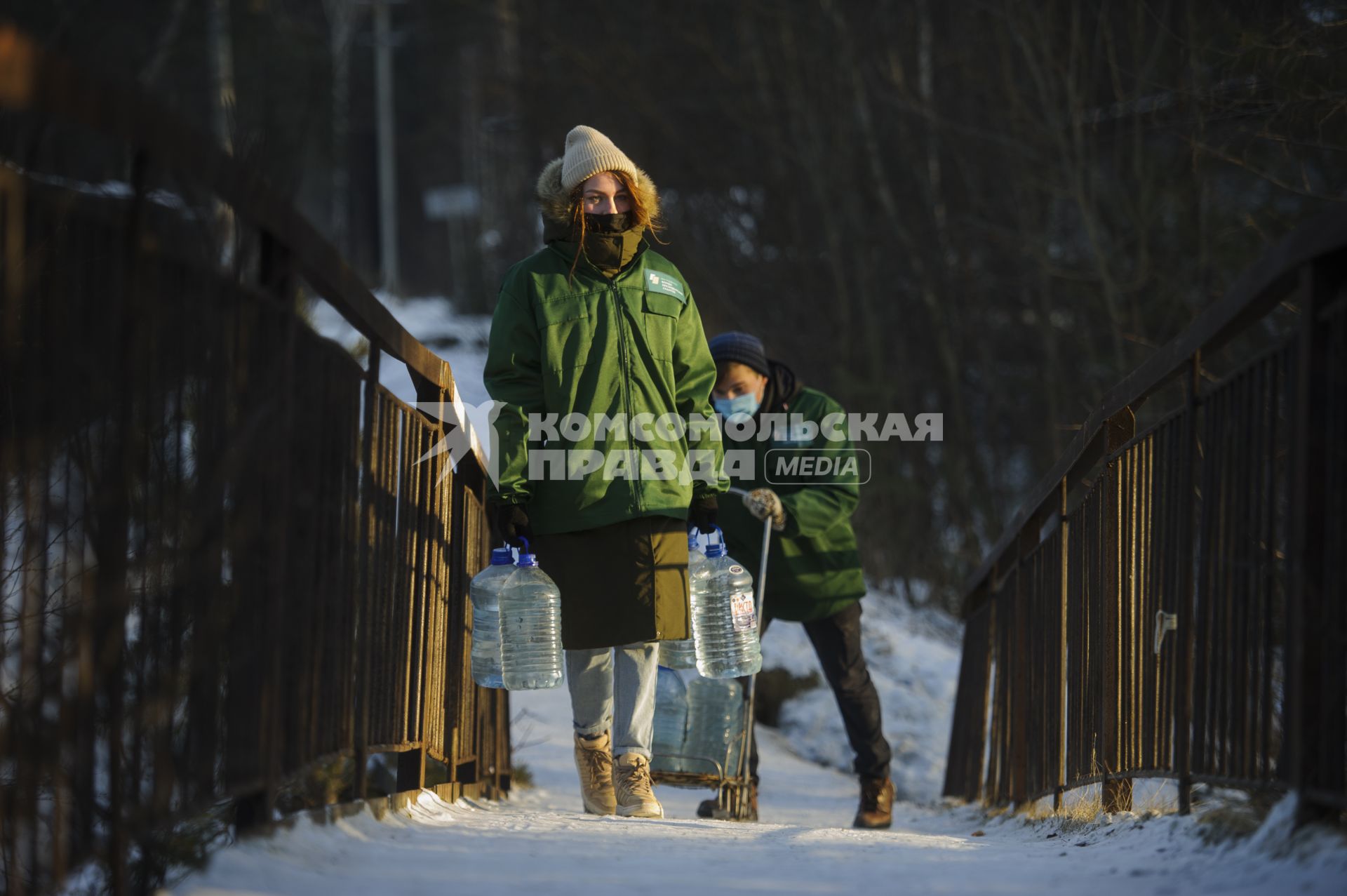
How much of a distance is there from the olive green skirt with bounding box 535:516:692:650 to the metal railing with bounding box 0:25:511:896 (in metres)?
0.78

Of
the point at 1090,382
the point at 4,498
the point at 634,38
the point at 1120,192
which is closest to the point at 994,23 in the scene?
the point at 1120,192

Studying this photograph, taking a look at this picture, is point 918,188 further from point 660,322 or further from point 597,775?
point 597,775

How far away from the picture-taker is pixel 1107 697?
388cm

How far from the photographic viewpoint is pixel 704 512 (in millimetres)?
4164

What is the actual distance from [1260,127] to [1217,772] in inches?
186

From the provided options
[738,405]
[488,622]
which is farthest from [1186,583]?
[738,405]

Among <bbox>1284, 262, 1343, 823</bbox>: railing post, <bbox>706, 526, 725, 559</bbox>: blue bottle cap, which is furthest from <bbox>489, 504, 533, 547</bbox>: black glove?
<bbox>1284, 262, 1343, 823</bbox>: railing post

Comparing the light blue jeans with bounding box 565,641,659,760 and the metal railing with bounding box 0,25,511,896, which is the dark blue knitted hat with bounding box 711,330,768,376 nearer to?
the light blue jeans with bounding box 565,641,659,760

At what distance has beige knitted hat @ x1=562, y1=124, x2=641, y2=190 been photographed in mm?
4000

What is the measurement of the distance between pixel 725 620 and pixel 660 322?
3.96 ft

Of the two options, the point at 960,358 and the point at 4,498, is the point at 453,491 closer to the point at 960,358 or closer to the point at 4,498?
the point at 4,498

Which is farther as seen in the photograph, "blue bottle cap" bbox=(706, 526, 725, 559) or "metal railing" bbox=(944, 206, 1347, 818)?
"blue bottle cap" bbox=(706, 526, 725, 559)

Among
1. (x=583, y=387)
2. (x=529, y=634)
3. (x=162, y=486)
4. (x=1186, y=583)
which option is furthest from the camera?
(x=529, y=634)

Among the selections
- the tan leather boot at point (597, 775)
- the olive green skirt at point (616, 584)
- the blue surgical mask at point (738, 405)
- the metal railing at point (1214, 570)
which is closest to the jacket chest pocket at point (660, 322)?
the olive green skirt at point (616, 584)
